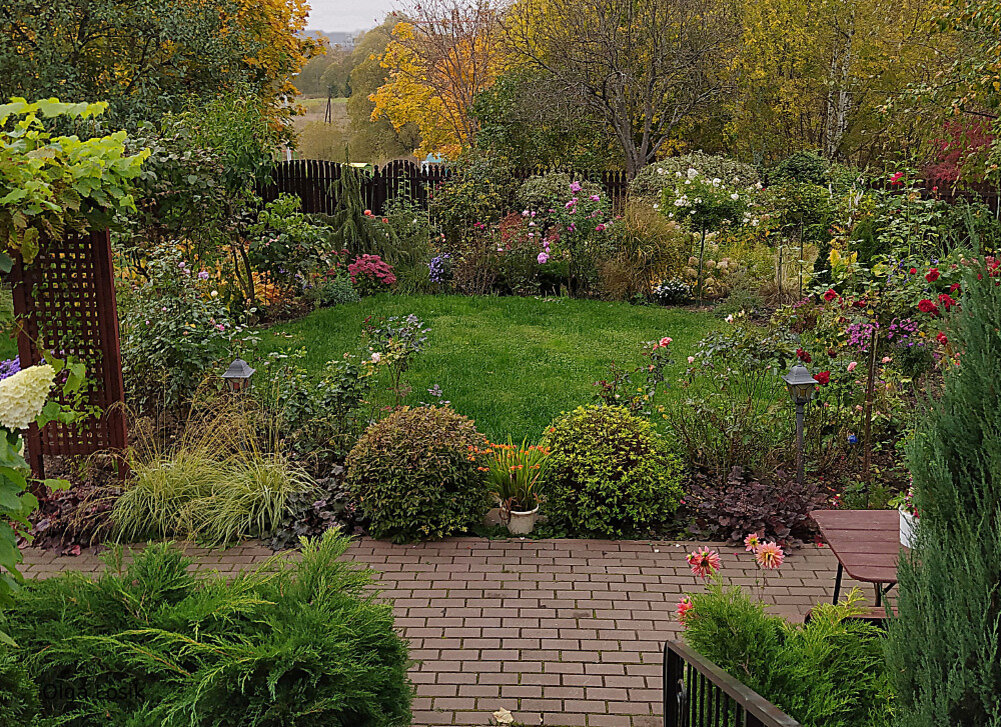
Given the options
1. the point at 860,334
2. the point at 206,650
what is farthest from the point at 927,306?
the point at 206,650

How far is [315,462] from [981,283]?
4.99 m

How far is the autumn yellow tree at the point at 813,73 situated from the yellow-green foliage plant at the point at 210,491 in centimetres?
1672

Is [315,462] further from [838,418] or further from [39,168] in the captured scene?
[838,418]

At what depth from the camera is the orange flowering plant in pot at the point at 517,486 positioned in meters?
5.74

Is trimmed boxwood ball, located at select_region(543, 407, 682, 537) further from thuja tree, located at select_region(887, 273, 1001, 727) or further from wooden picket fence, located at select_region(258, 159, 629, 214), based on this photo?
wooden picket fence, located at select_region(258, 159, 629, 214)

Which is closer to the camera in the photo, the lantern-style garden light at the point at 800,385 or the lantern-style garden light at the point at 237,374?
the lantern-style garden light at the point at 800,385

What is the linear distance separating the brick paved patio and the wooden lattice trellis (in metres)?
0.81

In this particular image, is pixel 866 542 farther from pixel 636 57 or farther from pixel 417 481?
pixel 636 57

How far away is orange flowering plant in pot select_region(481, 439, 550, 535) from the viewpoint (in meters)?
5.74

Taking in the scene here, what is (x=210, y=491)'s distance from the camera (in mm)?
5789

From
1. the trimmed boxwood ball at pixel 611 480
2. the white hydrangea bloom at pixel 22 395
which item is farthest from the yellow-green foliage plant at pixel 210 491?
the white hydrangea bloom at pixel 22 395

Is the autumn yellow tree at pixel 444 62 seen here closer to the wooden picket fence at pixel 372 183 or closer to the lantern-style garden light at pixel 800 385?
the wooden picket fence at pixel 372 183

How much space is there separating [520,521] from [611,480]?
2.08ft

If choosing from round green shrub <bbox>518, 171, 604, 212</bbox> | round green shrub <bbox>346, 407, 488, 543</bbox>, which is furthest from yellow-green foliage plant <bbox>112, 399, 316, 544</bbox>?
round green shrub <bbox>518, 171, 604, 212</bbox>
